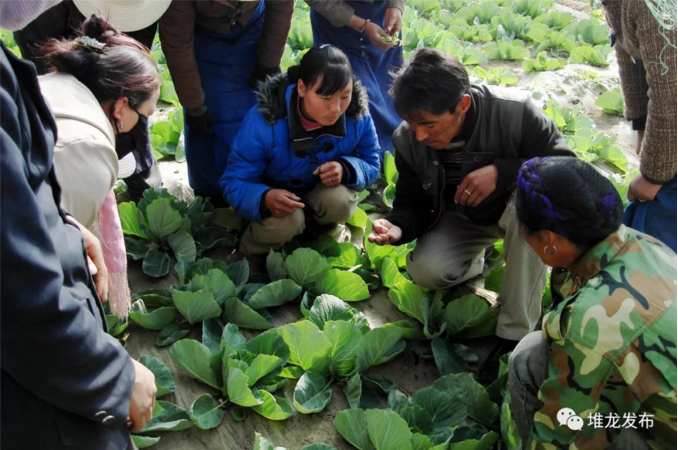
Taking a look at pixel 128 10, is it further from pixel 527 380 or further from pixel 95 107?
pixel 527 380

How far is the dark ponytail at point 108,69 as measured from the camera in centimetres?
183

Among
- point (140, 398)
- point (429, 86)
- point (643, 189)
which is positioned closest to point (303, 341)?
point (140, 398)

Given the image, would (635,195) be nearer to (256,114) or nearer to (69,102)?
(256,114)

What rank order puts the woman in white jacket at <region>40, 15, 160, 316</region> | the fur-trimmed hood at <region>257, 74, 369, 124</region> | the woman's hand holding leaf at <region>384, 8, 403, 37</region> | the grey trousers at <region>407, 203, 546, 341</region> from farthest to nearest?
the woman's hand holding leaf at <region>384, 8, 403, 37</region> < the fur-trimmed hood at <region>257, 74, 369, 124</region> < the grey trousers at <region>407, 203, 546, 341</region> < the woman in white jacket at <region>40, 15, 160, 316</region>

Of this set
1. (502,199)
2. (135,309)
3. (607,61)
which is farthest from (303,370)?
(607,61)

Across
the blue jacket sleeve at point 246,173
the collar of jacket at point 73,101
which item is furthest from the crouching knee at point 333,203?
the collar of jacket at point 73,101

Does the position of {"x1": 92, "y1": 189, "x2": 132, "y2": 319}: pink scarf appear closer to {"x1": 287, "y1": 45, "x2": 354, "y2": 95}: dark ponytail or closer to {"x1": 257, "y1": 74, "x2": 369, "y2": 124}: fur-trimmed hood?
{"x1": 257, "y1": 74, "x2": 369, "y2": 124}: fur-trimmed hood

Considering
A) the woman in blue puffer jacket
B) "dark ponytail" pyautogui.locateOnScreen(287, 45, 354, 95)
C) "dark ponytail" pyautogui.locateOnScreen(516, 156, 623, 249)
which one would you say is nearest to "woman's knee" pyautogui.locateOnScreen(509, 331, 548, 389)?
"dark ponytail" pyautogui.locateOnScreen(516, 156, 623, 249)

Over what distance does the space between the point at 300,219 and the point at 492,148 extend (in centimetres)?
86

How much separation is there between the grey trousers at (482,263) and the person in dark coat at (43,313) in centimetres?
137

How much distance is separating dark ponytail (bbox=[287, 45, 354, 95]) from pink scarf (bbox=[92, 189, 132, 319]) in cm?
89

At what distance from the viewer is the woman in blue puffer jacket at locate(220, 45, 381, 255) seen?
2.53 meters

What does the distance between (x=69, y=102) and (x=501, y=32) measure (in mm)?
4884

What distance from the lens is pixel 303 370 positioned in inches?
87.5
